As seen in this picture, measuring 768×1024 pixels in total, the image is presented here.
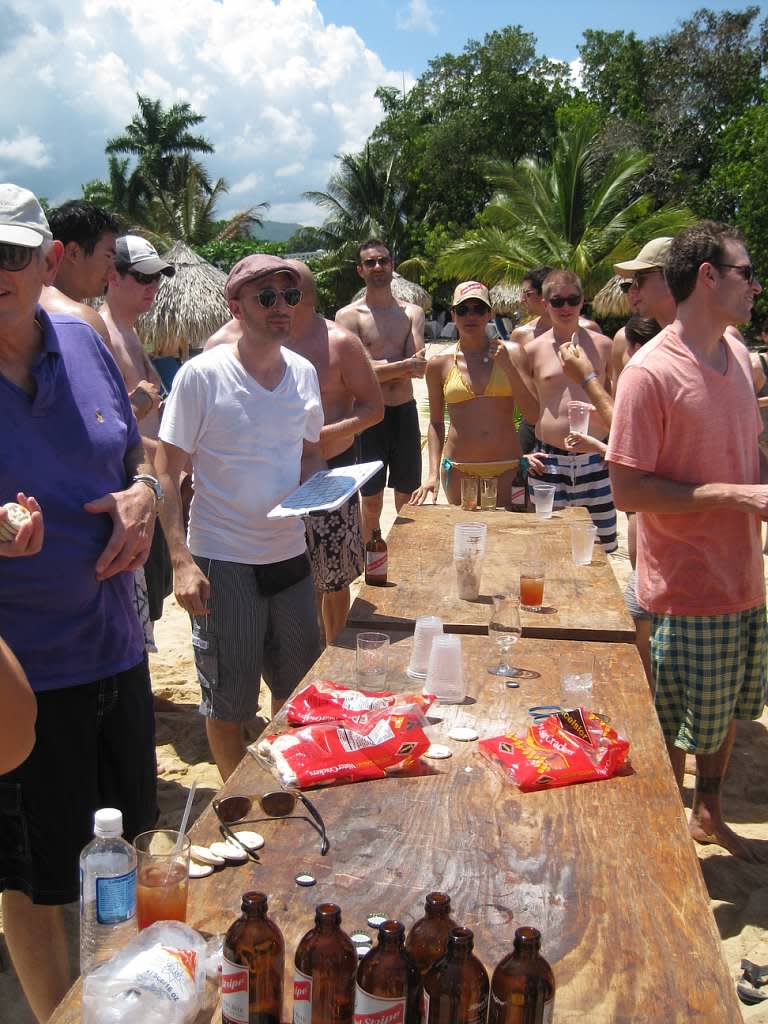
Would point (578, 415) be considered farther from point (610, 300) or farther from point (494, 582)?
point (610, 300)

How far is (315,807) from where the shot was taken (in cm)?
203

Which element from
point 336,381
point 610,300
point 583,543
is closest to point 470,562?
point 583,543

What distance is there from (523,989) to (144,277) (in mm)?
3791

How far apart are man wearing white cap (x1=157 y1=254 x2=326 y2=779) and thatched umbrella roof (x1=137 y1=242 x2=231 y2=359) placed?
28.8ft

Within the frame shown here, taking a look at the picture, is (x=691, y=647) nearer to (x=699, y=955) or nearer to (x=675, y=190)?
(x=699, y=955)

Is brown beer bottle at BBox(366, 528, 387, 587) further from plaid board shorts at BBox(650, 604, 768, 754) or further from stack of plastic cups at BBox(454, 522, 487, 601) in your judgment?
plaid board shorts at BBox(650, 604, 768, 754)

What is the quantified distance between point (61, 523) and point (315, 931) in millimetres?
1377

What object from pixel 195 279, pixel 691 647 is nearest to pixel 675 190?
pixel 195 279

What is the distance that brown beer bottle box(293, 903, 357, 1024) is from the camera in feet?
4.27

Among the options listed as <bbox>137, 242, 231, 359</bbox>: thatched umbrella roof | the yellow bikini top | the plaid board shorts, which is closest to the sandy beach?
the plaid board shorts

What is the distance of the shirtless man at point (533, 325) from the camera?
261 inches

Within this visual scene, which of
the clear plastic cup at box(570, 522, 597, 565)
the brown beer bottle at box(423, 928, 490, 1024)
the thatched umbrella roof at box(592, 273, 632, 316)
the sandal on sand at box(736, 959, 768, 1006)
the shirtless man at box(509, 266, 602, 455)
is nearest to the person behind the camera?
the brown beer bottle at box(423, 928, 490, 1024)

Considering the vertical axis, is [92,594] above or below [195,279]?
below

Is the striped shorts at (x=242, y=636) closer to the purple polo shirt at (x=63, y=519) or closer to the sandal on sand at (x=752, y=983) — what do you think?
the purple polo shirt at (x=63, y=519)
